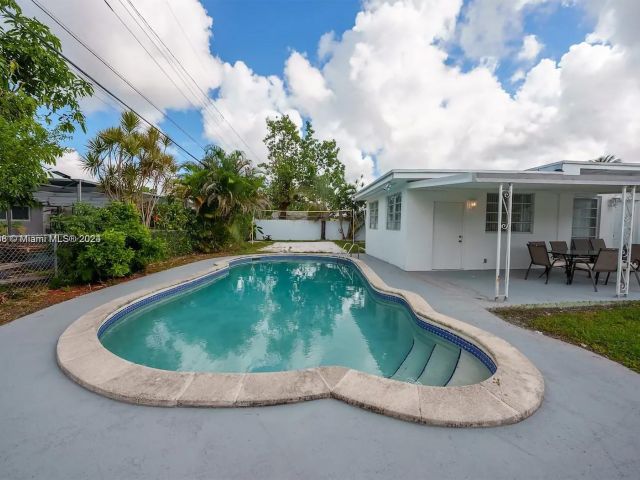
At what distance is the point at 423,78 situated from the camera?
12.7 metres

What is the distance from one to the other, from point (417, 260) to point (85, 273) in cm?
898

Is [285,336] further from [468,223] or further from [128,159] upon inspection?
[128,159]

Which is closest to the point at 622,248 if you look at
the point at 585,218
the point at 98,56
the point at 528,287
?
the point at 528,287

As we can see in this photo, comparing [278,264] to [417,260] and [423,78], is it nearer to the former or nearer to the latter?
[417,260]

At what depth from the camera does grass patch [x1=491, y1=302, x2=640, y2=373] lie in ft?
12.5

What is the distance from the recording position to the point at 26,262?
21.6 feet

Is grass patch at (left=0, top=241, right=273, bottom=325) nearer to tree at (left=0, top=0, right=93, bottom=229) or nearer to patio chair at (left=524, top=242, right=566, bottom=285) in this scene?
tree at (left=0, top=0, right=93, bottom=229)

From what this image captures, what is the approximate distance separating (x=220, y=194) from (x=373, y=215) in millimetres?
7000

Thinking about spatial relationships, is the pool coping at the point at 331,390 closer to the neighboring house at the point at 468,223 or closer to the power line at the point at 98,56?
the neighboring house at the point at 468,223

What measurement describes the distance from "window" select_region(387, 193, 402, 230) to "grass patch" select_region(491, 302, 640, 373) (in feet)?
18.1

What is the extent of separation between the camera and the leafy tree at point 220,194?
1236 centimetres

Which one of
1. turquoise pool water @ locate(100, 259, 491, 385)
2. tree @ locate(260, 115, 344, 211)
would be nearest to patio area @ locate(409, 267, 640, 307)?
turquoise pool water @ locate(100, 259, 491, 385)

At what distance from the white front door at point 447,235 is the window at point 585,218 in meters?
4.22

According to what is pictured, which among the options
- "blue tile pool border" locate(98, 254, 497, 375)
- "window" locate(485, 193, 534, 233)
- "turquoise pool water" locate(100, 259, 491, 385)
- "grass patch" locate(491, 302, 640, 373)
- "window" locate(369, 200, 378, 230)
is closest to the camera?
"grass patch" locate(491, 302, 640, 373)
